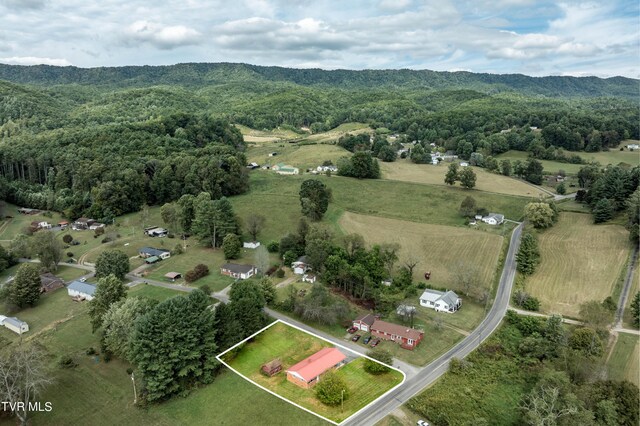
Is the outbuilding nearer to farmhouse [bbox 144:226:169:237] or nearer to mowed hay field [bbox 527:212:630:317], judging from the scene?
farmhouse [bbox 144:226:169:237]

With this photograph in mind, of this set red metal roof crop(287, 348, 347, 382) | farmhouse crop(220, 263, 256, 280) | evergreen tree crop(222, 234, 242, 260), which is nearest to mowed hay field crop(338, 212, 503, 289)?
evergreen tree crop(222, 234, 242, 260)

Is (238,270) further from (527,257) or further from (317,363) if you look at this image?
(527,257)

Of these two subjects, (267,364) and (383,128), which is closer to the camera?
(267,364)

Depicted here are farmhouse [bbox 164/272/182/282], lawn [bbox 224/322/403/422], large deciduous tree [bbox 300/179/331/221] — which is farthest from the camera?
large deciduous tree [bbox 300/179/331/221]

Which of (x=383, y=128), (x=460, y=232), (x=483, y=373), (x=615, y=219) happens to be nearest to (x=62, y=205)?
(x=460, y=232)

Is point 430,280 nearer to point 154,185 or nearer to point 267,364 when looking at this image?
point 267,364

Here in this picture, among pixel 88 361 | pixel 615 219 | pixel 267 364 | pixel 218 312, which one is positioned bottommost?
pixel 88 361

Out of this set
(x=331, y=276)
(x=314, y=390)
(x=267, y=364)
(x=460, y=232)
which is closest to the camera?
(x=314, y=390)
